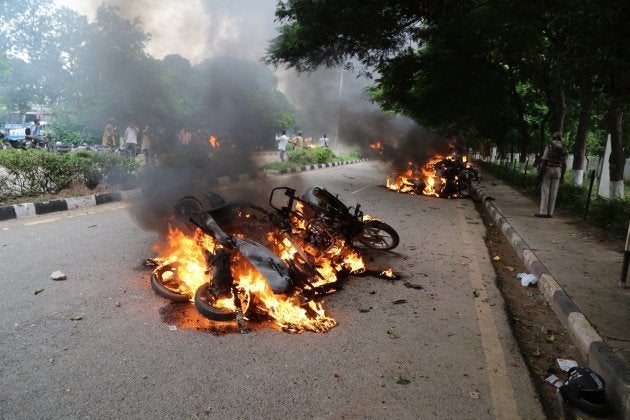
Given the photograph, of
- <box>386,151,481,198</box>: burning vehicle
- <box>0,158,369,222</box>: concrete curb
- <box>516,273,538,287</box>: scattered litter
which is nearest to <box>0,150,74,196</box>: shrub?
<box>0,158,369,222</box>: concrete curb

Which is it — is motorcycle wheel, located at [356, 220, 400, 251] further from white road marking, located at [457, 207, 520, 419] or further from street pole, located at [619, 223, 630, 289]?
street pole, located at [619, 223, 630, 289]

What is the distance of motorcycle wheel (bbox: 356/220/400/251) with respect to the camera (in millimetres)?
5984

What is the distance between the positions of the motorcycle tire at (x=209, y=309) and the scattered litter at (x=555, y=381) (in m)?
2.37

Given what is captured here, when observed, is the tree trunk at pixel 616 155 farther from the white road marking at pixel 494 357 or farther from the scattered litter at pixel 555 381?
the scattered litter at pixel 555 381

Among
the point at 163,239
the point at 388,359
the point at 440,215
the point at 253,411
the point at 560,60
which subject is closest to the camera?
the point at 253,411

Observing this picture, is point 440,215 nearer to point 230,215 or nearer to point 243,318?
point 230,215

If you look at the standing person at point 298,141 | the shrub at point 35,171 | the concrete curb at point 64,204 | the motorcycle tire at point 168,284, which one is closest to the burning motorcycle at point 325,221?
the motorcycle tire at point 168,284

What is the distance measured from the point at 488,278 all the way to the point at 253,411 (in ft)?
11.8

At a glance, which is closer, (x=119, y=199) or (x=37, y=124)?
(x=119, y=199)

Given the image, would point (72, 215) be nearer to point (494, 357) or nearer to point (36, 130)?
point (494, 357)

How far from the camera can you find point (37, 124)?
23.8 m

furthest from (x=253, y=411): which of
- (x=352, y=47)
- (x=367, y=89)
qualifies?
(x=367, y=89)

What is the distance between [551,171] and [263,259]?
751cm

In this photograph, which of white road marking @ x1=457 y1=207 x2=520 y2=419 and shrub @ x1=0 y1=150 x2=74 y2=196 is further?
shrub @ x1=0 y1=150 x2=74 y2=196
